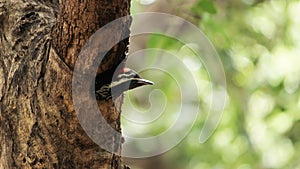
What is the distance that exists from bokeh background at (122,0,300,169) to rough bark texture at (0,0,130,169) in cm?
185

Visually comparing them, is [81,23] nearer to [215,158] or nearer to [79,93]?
[79,93]

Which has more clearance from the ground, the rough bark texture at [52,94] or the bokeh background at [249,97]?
the bokeh background at [249,97]

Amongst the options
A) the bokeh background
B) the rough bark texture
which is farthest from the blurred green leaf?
the bokeh background

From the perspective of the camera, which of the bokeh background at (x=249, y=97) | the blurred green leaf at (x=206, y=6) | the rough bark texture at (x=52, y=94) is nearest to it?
the rough bark texture at (x=52, y=94)

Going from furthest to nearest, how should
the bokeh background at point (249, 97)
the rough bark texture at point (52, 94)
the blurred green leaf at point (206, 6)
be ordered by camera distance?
1. the bokeh background at point (249, 97)
2. the blurred green leaf at point (206, 6)
3. the rough bark texture at point (52, 94)

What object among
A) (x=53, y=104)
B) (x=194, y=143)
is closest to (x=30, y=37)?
(x=53, y=104)

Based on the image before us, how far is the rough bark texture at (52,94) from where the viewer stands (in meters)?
1.33

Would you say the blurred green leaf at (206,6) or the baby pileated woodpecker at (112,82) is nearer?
the baby pileated woodpecker at (112,82)

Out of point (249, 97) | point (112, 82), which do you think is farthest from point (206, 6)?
point (249, 97)

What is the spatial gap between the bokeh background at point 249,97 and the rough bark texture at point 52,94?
185 cm

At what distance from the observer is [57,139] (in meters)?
1.40

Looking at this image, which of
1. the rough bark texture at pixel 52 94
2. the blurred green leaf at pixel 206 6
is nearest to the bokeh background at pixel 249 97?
the blurred green leaf at pixel 206 6

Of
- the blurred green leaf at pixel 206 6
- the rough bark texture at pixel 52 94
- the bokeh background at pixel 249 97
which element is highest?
the bokeh background at pixel 249 97

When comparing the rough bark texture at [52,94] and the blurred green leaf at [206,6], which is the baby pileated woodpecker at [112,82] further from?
the blurred green leaf at [206,6]
